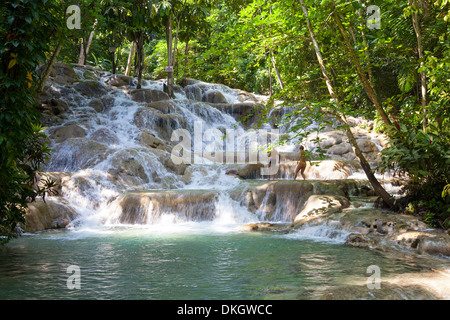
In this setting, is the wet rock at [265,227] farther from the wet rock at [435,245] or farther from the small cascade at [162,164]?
the wet rock at [435,245]

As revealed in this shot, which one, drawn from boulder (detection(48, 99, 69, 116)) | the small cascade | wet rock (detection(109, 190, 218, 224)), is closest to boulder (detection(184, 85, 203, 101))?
the small cascade

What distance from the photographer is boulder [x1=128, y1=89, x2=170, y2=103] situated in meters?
20.8

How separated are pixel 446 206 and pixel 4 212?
7907 mm

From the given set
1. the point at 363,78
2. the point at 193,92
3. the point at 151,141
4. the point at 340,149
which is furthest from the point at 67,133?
the point at 340,149

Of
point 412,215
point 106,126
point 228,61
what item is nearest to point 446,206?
point 412,215

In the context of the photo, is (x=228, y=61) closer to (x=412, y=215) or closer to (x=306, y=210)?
(x=306, y=210)

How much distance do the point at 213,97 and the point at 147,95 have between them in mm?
5477

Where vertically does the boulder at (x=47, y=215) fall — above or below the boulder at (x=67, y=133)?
below

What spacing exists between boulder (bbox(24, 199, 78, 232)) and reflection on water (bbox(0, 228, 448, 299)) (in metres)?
1.12

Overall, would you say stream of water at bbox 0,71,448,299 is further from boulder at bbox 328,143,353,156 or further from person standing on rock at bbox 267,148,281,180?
boulder at bbox 328,143,353,156

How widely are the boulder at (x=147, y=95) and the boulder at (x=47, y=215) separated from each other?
11630 mm

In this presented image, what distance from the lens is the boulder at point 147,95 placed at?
2077 cm

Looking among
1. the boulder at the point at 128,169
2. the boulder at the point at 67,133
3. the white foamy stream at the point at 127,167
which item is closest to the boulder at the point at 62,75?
the white foamy stream at the point at 127,167

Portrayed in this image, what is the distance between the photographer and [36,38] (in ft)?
14.8
